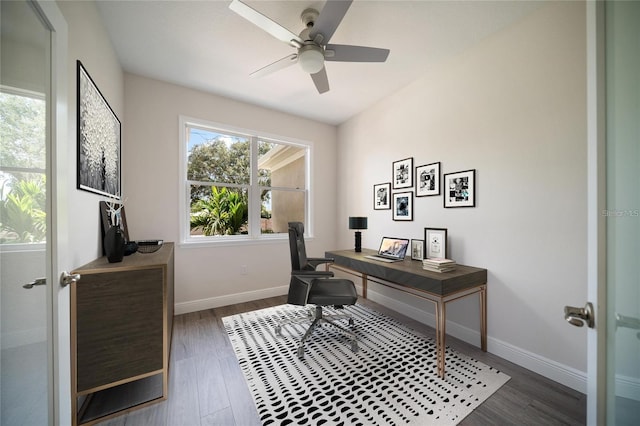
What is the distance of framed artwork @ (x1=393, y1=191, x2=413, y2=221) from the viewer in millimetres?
2803

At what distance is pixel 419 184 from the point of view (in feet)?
8.85

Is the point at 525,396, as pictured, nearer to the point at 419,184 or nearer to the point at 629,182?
the point at 629,182

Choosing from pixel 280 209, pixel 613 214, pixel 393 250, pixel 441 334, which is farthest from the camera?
pixel 280 209

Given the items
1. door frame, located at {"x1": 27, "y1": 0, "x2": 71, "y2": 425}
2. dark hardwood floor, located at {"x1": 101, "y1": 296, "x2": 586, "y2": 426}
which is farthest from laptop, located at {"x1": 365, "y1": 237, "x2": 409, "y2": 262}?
door frame, located at {"x1": 27, "y1": 0, "x2": 71, "y2": 425}

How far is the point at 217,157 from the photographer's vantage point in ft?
10.5

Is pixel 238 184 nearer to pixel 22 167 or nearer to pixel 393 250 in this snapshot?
pixel 393 250

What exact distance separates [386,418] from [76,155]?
244cm

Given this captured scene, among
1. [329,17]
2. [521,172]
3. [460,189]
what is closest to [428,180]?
[460,189]

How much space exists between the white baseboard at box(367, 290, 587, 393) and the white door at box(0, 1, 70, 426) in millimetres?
2819

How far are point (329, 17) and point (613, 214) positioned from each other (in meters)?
1.67

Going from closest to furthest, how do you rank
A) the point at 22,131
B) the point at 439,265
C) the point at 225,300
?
1. the point at 22,131
2. the point at 439,265
3. the point at 225,300

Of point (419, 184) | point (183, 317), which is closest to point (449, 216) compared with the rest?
point (419, 184)

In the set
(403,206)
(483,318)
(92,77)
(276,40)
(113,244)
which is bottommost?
(483,318)

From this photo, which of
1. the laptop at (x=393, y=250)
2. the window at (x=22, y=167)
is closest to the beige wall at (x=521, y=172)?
the laptop at (x=393, y=250)
